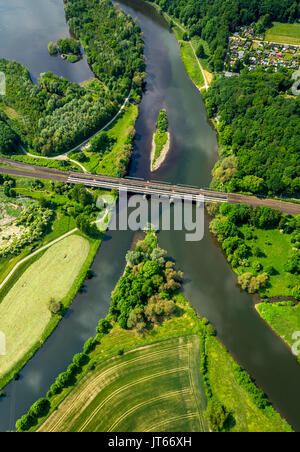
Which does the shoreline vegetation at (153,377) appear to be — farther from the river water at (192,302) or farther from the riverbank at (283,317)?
the riverbank at (283,317)

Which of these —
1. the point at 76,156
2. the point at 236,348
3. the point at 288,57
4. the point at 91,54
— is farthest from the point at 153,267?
the point at 288,57

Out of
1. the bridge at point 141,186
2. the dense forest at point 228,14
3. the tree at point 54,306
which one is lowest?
the tree at point 54,306

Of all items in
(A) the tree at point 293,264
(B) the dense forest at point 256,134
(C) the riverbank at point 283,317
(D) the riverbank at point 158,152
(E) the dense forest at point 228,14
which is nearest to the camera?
(C) the riverbank at point 283,317

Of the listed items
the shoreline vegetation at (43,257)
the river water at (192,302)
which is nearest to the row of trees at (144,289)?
the river water at (192,302)

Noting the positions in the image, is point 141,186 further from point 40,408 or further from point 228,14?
point 228,14

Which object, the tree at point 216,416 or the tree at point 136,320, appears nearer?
the tree at point 216,416

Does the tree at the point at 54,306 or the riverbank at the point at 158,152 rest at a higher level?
the riverbank at the point at 158,152

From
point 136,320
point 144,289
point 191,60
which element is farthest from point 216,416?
point 191,60

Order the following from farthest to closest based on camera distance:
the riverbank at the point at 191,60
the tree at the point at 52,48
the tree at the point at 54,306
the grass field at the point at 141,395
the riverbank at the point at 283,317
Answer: the tree at the point at 52,48 < the riverbank at the point at 191,60 < the tree at the point at 54,306 < the riverbank at the point at 283,317 < the grass field at the point at 141,395
